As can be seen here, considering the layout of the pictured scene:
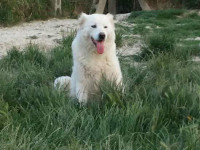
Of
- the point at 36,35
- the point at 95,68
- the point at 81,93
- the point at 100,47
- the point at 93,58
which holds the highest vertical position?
the point at 100,47

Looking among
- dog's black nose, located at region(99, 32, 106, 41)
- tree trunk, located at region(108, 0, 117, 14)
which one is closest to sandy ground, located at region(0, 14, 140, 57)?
tree trunk, located at region(108, 0, 117, 14)

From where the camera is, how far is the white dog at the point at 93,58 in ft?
14.6

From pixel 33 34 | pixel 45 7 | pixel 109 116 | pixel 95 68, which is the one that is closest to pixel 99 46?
pixel 95 68

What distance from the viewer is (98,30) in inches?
170

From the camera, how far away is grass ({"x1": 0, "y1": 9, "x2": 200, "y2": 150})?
315 cm

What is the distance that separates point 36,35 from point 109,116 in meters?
6.11

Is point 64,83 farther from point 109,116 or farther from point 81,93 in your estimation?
point 109,116

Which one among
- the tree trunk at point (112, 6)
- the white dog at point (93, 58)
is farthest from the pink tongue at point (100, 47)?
the tree trunk at point (112, 6)

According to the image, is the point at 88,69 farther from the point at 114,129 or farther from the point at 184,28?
the point at 184,28

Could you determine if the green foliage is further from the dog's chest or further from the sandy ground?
the dog's chest

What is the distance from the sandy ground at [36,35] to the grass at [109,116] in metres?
2.88

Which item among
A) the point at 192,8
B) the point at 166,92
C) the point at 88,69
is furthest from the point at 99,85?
the point at 192,8

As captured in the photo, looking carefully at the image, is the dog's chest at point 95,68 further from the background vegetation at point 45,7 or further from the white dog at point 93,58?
the background vegetation at point 45,7

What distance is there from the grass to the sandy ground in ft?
9.45
